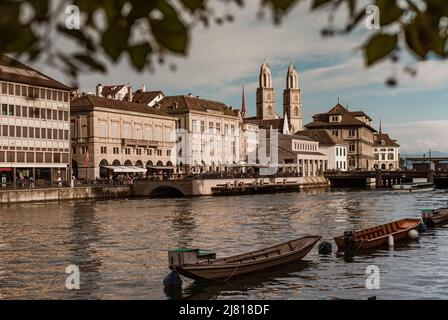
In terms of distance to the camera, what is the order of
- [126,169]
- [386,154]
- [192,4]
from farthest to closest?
[386,154] < [126,169] < [192,4]

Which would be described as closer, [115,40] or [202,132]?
[115,40]

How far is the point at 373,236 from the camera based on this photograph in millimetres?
31578

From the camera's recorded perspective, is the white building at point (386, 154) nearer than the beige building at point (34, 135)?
No

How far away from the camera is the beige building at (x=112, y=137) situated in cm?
8875

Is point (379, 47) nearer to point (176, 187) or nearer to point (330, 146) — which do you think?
point (176, 187)

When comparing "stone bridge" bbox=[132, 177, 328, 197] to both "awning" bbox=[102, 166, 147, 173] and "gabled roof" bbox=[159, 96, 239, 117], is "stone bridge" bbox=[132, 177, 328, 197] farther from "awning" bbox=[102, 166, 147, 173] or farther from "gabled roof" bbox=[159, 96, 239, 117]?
"gabled roof" bbox=[159, 96, 239, 117]

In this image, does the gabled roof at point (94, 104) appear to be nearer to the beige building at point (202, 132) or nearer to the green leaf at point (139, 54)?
the beige building at point (202, 132)

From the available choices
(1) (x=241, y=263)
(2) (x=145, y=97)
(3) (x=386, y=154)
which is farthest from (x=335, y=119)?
(1) (x=241, y=263)

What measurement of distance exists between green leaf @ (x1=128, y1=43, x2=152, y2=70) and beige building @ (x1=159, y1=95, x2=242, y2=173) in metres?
98.7

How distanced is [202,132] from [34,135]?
4108 centimetres

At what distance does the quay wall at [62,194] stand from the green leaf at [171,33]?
212 feet

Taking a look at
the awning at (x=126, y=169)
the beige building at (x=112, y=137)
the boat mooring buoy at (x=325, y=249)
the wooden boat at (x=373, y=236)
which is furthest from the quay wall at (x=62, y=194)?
the boat mooring buoy at (x=325, y=249)

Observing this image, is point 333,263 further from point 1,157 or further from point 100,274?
point 1,157
